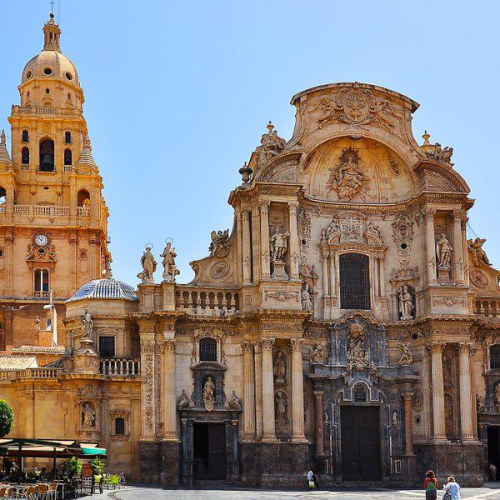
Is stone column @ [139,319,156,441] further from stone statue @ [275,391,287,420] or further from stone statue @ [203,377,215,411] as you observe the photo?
stone statue @ [275,391,287,420]

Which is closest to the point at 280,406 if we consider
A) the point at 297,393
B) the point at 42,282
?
the point at 297,393

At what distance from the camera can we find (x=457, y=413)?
47656 mm

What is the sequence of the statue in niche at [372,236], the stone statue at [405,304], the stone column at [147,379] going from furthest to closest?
the statue in niche at [372,236] < the stone statue at [405,304] < the stone column at [147,379]

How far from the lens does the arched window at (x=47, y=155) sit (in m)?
79.6

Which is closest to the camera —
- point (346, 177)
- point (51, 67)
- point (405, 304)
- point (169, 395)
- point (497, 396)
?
point (169, 395)

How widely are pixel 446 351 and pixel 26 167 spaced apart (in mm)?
42656

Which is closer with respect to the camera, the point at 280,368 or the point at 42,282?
the point at 280,368

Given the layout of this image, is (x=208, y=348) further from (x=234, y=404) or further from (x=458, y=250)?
(x=458, y=250)

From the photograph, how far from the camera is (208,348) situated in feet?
156

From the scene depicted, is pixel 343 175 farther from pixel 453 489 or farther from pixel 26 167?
pixel 26 167

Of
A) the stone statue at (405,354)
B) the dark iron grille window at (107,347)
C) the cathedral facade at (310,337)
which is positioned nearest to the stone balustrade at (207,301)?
the cathedral facade at (310,337)

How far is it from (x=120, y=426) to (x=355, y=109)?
1929 centimetres

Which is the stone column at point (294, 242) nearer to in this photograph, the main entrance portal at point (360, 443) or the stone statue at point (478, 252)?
the main entrance portal at point (360, 443)

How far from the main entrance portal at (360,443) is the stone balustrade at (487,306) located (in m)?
7.42
